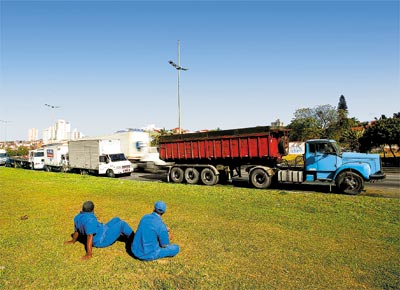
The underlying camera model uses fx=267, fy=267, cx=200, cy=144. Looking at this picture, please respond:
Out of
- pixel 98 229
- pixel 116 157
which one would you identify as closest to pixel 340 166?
pixel 98 229

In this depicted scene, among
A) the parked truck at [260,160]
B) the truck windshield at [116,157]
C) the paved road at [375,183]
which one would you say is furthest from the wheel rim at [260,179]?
the truck windshield at [116,157]

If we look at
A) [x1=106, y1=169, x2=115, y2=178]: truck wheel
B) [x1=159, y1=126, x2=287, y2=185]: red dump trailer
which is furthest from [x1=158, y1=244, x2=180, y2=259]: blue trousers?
[x1=106, y1=169, x2=115, y2=178]: truck wheel

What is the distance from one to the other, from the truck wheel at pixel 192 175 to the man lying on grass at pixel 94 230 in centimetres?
1135

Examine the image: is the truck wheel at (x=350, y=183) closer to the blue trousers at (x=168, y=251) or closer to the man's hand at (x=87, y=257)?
the blue trousers at (x=168, y=251)

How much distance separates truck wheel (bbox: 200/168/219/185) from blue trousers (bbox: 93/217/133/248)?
10.9 meters

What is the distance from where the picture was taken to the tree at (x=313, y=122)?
6688 cm

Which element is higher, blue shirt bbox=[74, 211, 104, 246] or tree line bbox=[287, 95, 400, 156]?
tree line bbox=[287, 95, 400, 156]

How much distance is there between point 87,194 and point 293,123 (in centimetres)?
6857

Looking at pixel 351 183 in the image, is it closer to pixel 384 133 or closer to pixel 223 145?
pixel 223 145

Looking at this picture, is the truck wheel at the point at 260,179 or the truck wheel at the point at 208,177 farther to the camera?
the truck wheel at the point at 208,177

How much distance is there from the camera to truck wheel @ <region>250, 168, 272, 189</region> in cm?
1462

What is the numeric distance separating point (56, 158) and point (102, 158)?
9.22 metres

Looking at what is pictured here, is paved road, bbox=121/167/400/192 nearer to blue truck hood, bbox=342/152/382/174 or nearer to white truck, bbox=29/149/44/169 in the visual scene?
blue truck hood, bbox=342/152/382/174

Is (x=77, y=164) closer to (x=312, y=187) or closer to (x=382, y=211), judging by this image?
(x=312, y=187)
